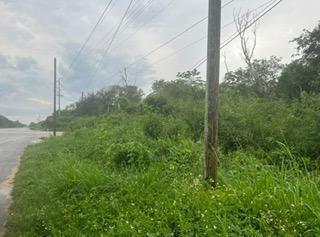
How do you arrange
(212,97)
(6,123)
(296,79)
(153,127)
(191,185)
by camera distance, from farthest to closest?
(6,123) → (296,79) → (153,127) → (191,185) → (212,97)

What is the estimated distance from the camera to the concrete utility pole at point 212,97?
5.84 m

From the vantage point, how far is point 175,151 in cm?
893

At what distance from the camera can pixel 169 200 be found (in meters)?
5.35

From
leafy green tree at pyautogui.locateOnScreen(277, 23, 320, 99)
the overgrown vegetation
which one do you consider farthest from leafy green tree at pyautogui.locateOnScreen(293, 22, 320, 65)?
the overgrown vegetation

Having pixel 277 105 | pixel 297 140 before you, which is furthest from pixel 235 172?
pixel 277 105

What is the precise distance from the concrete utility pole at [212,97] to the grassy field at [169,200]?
314mm

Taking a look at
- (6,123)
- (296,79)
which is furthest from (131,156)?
(6,123)

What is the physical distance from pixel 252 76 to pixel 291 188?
1217 inches

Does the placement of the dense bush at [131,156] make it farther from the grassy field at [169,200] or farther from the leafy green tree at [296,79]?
the leafy green tree at [296,79]

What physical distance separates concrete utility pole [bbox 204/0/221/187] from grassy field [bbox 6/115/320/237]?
1.03 ft

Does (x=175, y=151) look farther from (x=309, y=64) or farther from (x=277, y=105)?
(x=309, y=64)

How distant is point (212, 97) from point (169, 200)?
184 centimetres

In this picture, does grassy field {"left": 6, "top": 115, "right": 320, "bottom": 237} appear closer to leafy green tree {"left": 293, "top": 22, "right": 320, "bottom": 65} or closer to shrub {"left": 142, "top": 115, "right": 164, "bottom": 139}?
shrub {"left": 142, "top": 115, "right": 164, "bottom": 139}

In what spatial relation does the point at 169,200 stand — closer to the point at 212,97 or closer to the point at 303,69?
the point at 212,97
